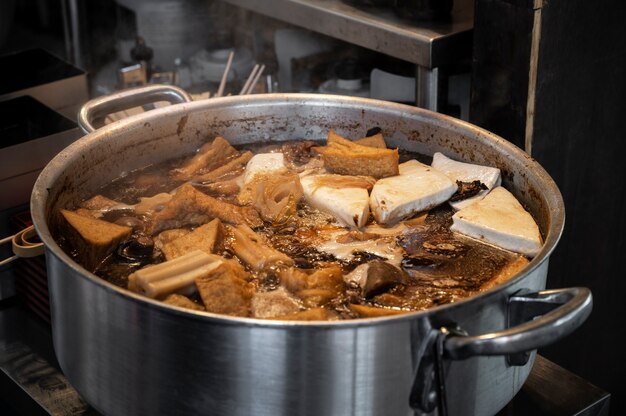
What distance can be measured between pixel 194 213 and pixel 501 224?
2.08 feet

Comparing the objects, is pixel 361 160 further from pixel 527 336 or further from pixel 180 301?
pixel 527 336

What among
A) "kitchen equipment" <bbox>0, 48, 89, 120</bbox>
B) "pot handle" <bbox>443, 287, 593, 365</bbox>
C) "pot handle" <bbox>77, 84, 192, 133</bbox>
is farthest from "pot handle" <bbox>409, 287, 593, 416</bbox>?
A: "kitchen equipment" <bbox>0, 48, 89, 120</bbox>

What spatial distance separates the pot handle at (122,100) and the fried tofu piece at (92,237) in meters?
0.28

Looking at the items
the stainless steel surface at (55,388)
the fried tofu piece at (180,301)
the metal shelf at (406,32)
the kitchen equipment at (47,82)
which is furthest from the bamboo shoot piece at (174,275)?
the kitchen equipment at (47,82)

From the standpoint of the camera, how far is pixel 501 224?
1760 millimetres

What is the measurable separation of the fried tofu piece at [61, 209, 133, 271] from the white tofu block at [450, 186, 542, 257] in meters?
0.69

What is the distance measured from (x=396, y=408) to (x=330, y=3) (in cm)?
159

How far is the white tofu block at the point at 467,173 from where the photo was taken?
1.90 meters

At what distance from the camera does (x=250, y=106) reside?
2.17 meters

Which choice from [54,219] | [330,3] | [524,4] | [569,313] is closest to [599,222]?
[524,4]

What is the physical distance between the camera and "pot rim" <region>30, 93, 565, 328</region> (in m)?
1.27

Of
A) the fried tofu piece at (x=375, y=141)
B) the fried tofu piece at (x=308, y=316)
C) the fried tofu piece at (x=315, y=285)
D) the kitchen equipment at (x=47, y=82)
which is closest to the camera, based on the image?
the fried tofu piece at (x=308, y=316)

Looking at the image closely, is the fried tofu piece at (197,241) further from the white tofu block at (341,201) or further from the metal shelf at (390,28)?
the metal shelf at (390,28)

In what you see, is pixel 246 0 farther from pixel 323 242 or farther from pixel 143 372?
pixel 143 372
